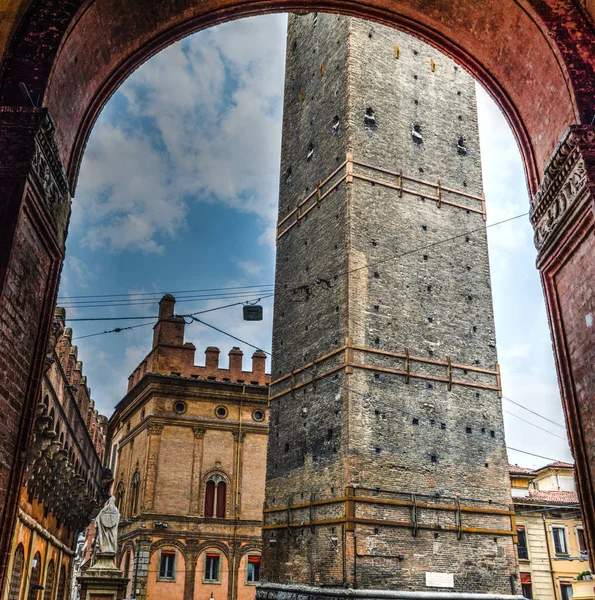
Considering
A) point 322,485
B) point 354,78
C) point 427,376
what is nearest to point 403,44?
point 354,78

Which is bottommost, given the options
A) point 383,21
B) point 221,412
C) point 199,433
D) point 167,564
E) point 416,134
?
point 167,564

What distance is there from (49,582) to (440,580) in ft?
34.8

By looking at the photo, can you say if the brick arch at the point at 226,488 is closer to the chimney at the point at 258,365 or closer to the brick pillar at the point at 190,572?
the brick pillar at the point at 190,572

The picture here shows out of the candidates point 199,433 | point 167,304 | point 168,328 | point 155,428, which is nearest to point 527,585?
point 199,433

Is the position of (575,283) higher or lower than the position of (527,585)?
higher

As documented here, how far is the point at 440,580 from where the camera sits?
15.8 meters

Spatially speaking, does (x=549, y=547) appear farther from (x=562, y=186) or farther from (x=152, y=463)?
(x=562, y=186)

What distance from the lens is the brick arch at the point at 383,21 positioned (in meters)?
5.79

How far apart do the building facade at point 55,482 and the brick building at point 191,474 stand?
3.30 m

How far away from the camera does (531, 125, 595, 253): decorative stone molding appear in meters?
5.68

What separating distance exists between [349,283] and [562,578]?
13.6m

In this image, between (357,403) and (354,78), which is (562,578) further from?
(354,78)

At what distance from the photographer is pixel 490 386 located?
61.6 feet

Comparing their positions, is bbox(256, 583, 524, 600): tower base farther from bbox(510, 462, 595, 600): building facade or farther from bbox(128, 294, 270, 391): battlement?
bbox(128, 294, 270, 391): battlement
